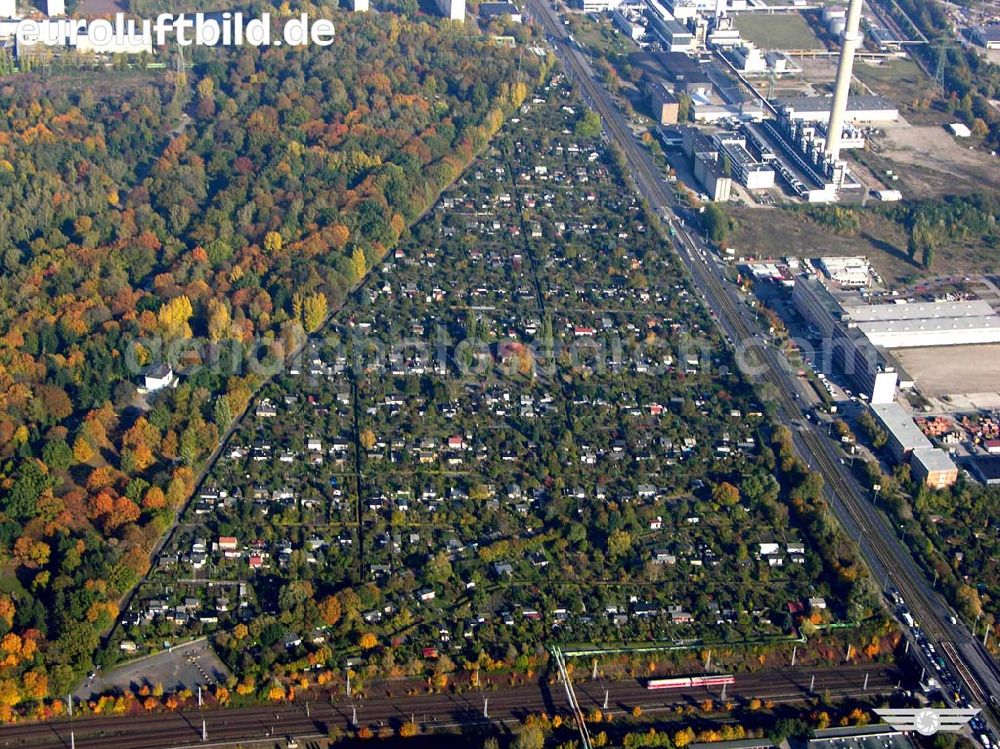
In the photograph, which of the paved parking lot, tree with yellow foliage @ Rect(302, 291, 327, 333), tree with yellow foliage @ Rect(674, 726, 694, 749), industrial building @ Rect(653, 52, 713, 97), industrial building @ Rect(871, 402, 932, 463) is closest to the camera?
tree with yellow foliage @ Rect(674, 726, 694, 749)

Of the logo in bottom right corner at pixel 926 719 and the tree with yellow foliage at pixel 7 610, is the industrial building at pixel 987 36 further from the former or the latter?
the tree with yellow foliage at pixel 7 610

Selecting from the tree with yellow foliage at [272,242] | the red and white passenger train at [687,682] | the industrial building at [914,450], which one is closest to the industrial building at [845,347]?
the industrial building at [914,450]

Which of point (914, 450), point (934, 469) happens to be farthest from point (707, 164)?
point (934, 469)

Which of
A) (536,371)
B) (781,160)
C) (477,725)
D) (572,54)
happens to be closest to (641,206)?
(781,160)

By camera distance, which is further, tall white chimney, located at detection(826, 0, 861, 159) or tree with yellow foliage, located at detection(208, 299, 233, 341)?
tall white chimney, located at detection(826, 0, 861, 159)

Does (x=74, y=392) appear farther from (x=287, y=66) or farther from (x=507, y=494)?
(x=287, y=66)

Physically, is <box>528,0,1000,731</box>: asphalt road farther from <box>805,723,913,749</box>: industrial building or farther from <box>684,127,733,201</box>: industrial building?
<box>805,723,913,749</box>: industrial building

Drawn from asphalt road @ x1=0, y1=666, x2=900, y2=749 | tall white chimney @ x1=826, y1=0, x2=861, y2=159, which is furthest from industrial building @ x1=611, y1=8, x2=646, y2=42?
asphalt road @ x1=0, y1=666, x2=900, y2=749
